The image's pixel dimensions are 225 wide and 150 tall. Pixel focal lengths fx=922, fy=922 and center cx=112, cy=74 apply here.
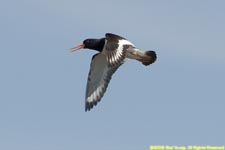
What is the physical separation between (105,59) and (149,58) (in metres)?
1.28

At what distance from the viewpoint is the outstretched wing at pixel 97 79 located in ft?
87.4

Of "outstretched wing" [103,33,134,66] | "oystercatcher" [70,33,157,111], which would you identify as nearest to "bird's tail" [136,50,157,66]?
"oystercatcher" [70,33,157,111]

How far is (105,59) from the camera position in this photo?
2647 centimetres

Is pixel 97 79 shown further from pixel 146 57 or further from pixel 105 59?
pixel 146 57

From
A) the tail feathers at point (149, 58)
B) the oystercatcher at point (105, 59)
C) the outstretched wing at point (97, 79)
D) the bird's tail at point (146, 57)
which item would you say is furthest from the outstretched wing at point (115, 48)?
the outstretched wing at point (97, 79)

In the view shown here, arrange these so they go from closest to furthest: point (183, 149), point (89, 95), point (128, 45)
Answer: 1. point (183, 149)
2. point (128, 45)
3. point (89, 95)

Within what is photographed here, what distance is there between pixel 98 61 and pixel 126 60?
1.44 m

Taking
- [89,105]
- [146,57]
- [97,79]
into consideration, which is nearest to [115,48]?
[146,57]

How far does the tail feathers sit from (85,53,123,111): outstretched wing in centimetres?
85

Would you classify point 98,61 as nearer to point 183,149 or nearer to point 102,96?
point 102,96

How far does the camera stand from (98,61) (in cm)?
2670

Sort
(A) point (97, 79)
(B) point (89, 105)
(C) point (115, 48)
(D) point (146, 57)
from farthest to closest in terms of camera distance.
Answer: (A) point (97, 79) → (B) point (89, 105) → (D) point (146, 57) → (C) point (115, 48)

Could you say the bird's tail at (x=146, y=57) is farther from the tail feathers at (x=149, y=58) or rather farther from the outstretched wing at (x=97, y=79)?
the outstretched wing at (x=97, y=79)

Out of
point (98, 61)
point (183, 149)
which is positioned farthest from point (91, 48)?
point (183, 149)
